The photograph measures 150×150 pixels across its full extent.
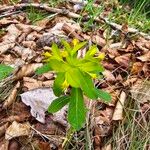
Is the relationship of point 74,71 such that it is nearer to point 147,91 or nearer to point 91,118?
point 91,118

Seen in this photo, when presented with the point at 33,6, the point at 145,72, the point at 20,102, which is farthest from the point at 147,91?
the point at 33,6

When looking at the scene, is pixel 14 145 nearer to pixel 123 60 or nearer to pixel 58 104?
pixel 58 104

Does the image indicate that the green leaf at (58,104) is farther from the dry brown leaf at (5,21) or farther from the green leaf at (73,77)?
the dry brown leaf at (5,21)

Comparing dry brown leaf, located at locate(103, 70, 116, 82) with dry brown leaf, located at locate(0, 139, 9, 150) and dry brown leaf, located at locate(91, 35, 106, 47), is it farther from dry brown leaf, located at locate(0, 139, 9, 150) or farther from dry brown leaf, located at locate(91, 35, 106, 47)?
dry brown leaf, located at locate(0, 139, 9, 150)

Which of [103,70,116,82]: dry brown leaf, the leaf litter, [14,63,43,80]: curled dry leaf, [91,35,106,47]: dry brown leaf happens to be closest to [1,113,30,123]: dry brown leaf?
the leaf litter

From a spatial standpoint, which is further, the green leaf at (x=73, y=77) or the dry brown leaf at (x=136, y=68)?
the dry brown leaf at (x=136, y=68)

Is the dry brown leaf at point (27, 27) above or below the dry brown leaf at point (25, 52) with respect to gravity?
below

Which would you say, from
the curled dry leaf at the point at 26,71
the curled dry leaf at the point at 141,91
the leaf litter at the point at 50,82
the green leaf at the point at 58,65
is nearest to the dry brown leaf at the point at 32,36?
the leaf litter at the point at 50,82
